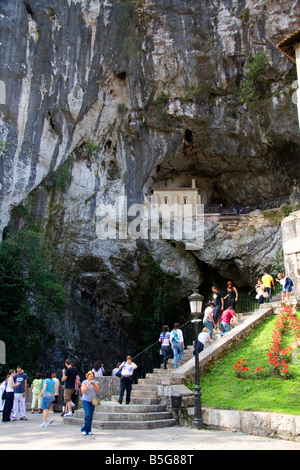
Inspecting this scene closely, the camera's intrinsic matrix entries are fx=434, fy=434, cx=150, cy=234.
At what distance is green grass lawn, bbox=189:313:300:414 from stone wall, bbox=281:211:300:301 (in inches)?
117

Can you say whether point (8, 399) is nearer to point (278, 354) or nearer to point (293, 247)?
point (278, 354)

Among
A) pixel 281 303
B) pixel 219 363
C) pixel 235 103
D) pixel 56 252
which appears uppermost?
pixel 235 103

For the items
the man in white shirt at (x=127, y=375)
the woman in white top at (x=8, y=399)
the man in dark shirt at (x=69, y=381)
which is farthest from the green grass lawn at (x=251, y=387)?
the woman in white top at (x=8, y=399)

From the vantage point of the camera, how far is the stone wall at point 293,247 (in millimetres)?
14547

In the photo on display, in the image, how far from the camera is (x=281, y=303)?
14.6 m

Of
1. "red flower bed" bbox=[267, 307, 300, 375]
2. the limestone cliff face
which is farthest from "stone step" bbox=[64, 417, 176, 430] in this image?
the limestone cliff face

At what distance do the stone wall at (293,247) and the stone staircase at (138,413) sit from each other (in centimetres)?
609

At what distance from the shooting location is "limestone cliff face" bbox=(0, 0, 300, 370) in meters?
23.5

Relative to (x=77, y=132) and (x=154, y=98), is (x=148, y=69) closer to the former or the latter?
(x=154, y=98)

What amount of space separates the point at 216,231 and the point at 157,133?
23.5 ft

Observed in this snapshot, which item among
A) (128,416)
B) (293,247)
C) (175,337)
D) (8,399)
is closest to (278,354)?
(175,337)

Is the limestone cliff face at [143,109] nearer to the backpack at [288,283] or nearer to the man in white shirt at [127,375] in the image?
the backpack at [288,283]

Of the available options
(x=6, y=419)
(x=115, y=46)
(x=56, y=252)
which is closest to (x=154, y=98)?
(x=115, y=46)

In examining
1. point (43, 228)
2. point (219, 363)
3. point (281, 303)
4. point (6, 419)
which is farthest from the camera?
point (43, 228)
